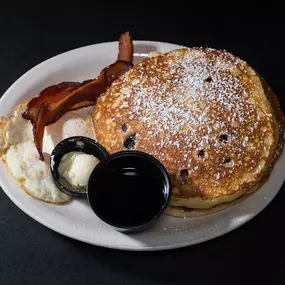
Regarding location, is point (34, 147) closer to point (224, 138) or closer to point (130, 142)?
point (130, 142)

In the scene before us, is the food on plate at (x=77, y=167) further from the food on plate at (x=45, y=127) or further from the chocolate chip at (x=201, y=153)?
the chocolate chip at (x=201, y=153)

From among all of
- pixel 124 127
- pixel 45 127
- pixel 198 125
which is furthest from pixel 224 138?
pixel 45 127

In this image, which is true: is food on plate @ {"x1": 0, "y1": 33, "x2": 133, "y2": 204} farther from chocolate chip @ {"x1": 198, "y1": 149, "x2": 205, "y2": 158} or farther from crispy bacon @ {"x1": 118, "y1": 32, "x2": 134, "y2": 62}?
chocolate chip @ {"x1": 198, "y1": 149, "x2": 205, "y2": 158}

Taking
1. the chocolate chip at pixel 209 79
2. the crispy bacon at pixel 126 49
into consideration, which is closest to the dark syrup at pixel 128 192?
the chocolate chip at pixel 209 79
